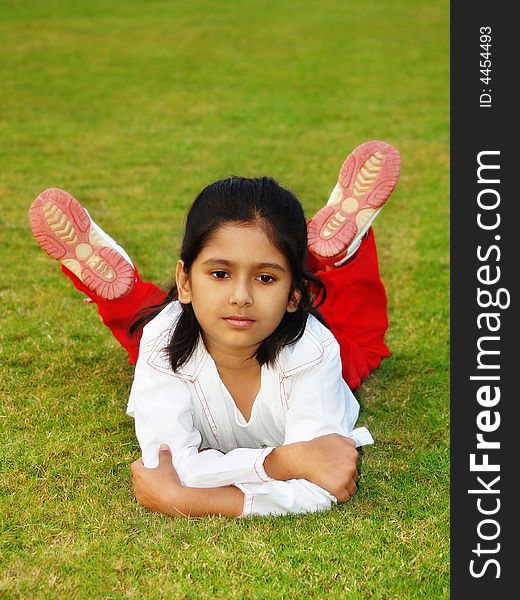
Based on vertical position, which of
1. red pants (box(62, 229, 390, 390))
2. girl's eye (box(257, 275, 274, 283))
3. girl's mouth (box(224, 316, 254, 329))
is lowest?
girl's mouth (box(224, 316, 254, 329))

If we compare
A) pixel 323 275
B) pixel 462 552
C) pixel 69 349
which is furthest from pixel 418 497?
pixel 69 349

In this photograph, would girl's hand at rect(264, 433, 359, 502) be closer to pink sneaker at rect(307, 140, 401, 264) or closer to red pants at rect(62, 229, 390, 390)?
red pants at rect(62, 229, 390, 390)

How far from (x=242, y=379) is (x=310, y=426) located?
11.0 inches

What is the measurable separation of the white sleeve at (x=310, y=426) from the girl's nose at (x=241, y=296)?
329 millimetres

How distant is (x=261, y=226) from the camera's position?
2471 mm

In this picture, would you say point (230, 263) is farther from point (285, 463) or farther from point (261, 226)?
point (285, 463)

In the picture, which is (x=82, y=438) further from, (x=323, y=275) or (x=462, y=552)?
(x=462, y=552)

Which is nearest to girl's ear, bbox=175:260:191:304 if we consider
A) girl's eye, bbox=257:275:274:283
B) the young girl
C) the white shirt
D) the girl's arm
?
the young girl

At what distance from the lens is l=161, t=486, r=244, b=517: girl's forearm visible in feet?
7.99

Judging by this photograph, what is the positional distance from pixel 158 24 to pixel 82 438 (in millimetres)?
13442

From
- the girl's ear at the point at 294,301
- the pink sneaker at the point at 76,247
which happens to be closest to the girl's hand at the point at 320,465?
the girl's ear at the point at 294,301

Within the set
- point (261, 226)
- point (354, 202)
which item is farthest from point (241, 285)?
point (354, 202)

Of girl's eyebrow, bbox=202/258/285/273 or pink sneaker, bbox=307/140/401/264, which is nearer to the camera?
girl's eyebrow, bbox=202/258/285/273

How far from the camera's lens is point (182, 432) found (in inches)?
103
